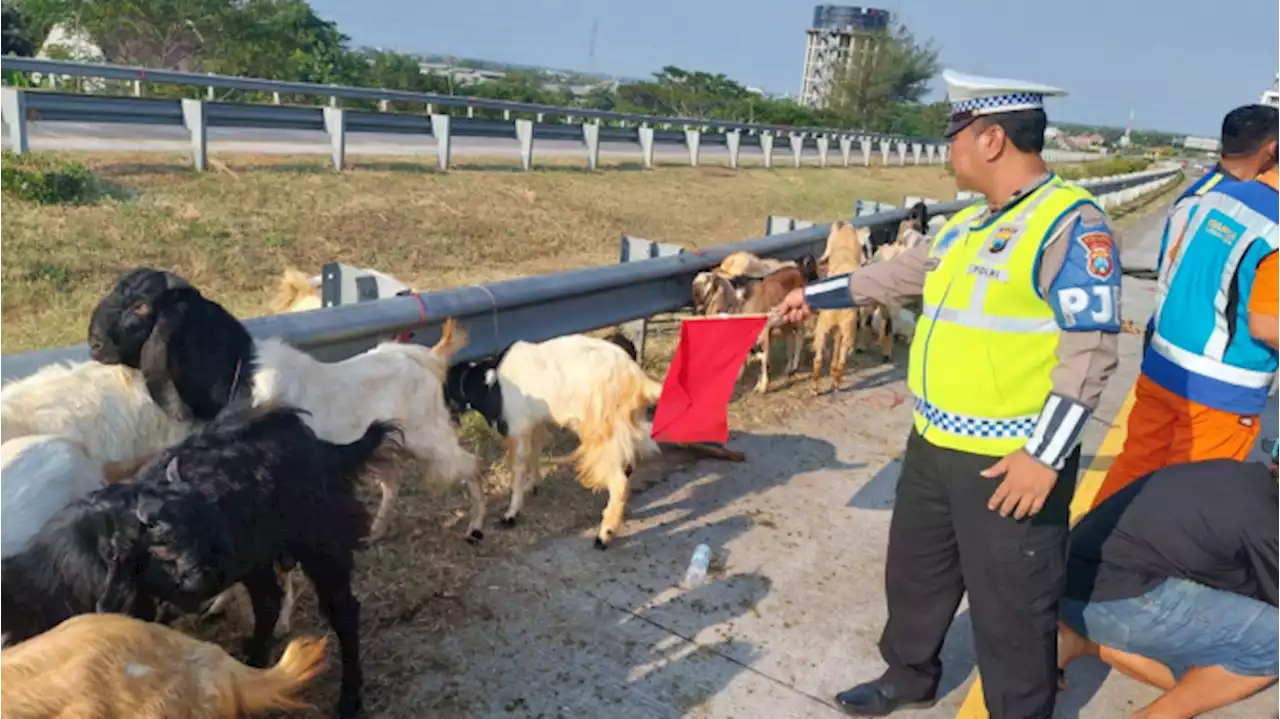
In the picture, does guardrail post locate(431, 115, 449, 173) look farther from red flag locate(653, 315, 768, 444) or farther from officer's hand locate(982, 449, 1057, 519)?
officer's hand locate(982, 449, 1057, 519)

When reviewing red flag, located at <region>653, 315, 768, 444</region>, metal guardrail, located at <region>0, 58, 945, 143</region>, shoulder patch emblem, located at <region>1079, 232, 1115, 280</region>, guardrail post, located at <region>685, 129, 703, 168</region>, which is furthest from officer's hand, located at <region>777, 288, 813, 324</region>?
guardrail post, located at <region>685, 129, 703, 168</region>

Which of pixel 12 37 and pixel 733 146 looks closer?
pixel 733 146

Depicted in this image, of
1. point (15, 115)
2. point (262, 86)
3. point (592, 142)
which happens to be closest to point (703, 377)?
point (15, 115)

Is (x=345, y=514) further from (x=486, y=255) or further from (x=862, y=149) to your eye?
(x=862, y=149)

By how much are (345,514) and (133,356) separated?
1100mm

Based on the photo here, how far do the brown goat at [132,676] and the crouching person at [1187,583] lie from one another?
291 cm

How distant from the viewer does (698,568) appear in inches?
175

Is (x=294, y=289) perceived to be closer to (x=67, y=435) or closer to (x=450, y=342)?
(x=450, y=342)

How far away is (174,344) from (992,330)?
2.97 metres

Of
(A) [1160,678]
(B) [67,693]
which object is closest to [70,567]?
(B) [67,693]

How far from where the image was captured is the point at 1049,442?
310 cm

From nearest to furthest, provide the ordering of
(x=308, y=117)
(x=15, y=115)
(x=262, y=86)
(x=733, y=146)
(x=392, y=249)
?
(x=15, y=115) → (x=392, y=249) → (x=308, y=117) → (x=262, y=86) → (x=733, y=146)

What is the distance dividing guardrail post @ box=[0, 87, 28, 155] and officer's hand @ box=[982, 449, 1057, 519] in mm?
10154

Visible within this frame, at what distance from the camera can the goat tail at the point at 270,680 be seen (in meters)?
2.27
